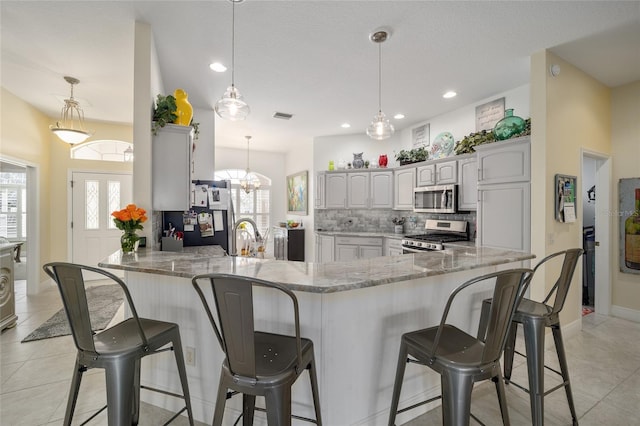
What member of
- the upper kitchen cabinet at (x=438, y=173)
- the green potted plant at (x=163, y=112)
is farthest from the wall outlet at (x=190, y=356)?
the upper kitchen cabinet at (x=438, y=173)

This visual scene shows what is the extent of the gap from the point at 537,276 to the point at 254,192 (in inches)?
251

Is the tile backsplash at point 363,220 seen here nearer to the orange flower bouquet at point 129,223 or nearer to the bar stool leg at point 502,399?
the bar stool leg at point 502,399

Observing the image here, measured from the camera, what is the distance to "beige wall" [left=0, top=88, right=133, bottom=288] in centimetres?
438

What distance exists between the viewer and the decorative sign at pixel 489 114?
3.95m

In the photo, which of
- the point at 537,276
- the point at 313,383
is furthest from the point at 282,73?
the point at 537,276

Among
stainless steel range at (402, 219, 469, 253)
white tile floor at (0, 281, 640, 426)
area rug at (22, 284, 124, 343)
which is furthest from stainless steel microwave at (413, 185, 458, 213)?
area rug at (22, 284, 124, 343)

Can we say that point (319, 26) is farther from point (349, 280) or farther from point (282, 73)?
point (349, 280)

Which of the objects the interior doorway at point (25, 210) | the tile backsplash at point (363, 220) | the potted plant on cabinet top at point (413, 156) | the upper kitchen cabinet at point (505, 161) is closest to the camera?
the upper kitchen cabinet at point (505, 161)

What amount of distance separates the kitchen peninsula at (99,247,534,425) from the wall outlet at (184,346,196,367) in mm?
19

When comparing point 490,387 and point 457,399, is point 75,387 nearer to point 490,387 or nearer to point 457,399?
point 457,399

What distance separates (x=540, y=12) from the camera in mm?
2303

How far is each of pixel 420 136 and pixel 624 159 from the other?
103 inches

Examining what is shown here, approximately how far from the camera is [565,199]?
3.02m

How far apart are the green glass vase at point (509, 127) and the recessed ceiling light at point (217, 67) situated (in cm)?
307
